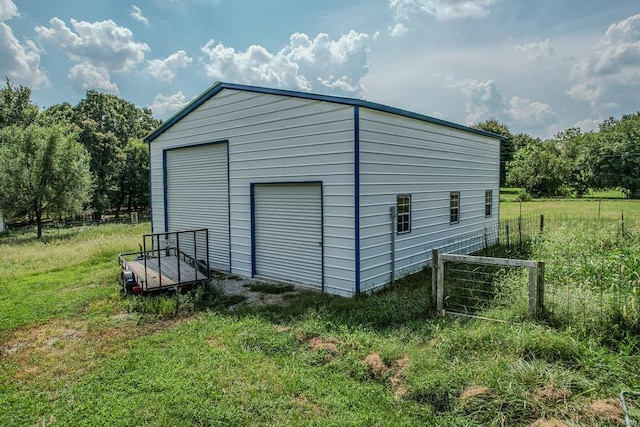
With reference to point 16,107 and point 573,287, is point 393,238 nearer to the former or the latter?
point 573,287

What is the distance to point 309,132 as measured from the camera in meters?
7.52

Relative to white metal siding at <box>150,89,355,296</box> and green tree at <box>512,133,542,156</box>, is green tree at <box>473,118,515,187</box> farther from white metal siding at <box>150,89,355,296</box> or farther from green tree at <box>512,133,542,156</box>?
white metal siding at <box>150,89,355,296</box>

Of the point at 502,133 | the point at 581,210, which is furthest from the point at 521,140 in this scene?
the point at 581,210

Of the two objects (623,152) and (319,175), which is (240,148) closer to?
Answer: (319,175)

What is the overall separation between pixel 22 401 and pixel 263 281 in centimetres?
512

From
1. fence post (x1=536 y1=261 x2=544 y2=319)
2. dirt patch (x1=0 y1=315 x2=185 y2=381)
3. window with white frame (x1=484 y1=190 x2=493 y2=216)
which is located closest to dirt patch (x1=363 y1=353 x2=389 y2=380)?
fence post (x1=536 y1=261 x2=544 y2=319)

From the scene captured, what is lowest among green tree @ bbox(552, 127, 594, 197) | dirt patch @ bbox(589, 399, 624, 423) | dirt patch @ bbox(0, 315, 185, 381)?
dirt patch @ bbox(0, 315, 185, 381)

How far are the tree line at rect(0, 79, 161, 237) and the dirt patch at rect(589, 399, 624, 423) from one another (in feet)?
83.9

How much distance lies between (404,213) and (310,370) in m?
5.00

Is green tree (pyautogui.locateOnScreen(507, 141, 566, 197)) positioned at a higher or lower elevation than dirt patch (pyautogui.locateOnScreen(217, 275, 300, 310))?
higher

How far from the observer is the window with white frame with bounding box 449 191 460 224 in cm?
1057

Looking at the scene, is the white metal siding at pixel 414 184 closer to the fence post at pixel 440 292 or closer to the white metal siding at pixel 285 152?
the white metal siding at pixel 285 152

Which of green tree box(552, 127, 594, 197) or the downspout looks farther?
green tree box(552, 127, 594, 197)

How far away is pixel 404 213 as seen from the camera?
844cm
